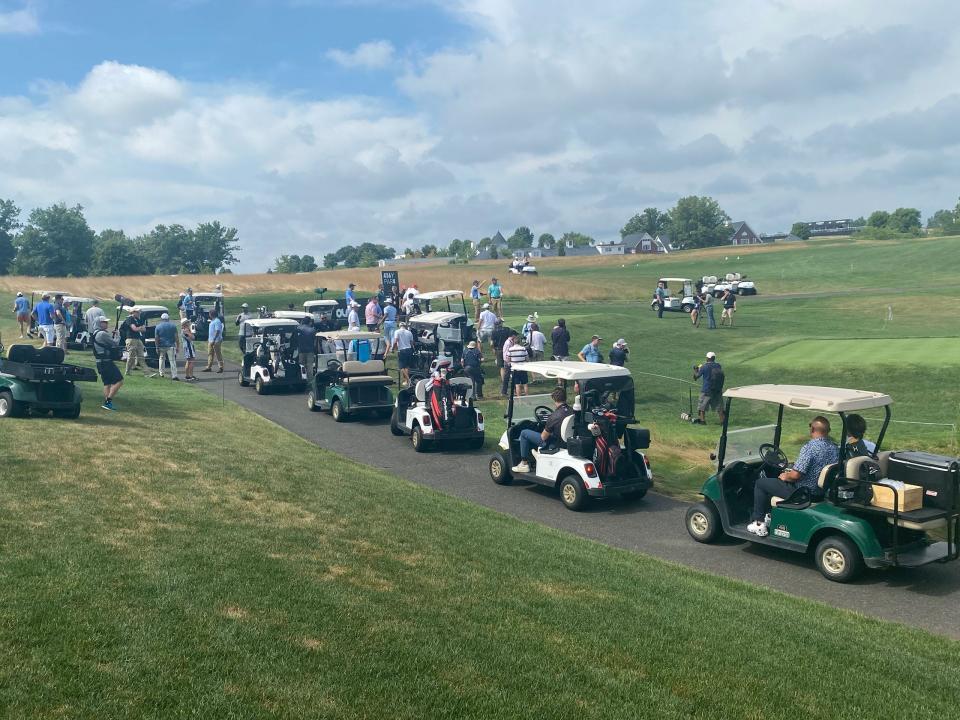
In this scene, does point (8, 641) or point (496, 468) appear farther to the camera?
point (496, 468)

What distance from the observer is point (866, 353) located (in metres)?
26.4

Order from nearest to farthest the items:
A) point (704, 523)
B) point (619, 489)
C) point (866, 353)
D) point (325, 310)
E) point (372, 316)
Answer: point (704, 523), point (619, 489), point (866, 353), point (372, 316), point (325, 310)

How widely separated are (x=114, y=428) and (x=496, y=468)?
6.17 m

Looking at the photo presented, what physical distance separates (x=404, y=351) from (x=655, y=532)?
11.9 meters

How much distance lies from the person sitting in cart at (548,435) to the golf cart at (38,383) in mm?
7093

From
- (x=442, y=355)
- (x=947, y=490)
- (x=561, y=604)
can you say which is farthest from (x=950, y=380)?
(x=561, y=604)

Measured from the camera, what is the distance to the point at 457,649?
606 cm

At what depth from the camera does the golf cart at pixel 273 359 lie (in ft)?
75.8

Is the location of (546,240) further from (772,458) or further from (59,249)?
(772,458)

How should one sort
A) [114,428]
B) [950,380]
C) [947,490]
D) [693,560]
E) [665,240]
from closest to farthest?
[947,490] < [693,560] < [114,428] < [950,380] < [665,240]

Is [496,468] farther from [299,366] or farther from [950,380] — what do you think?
[950,380]

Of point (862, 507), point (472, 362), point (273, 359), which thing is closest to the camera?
point (862, 507)

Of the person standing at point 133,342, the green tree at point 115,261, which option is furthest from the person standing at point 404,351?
the green tree at point 115,261

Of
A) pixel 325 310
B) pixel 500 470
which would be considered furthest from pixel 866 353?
pixel 325 310
